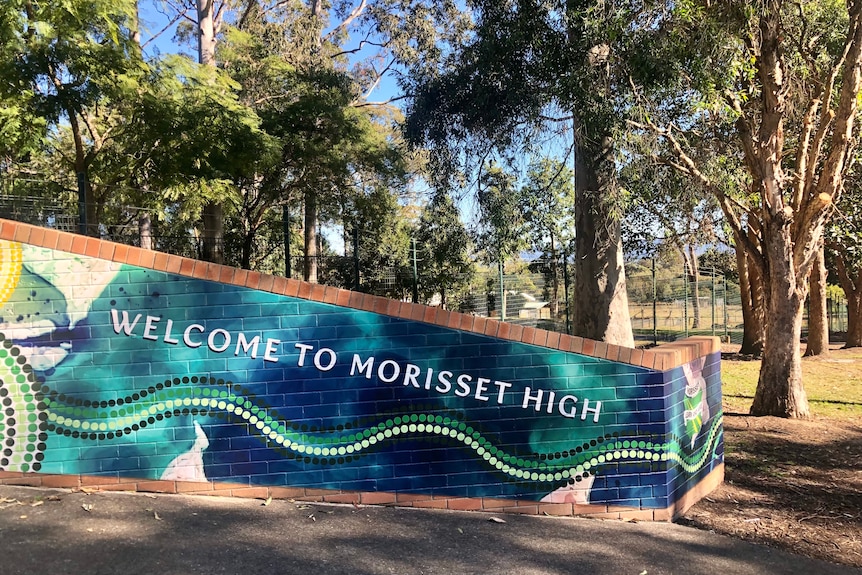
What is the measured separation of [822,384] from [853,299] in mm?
10624

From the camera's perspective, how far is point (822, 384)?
11.4 metres

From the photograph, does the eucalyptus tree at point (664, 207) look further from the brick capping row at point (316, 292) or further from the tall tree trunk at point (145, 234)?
the tall tree trunk at point (145, 234)

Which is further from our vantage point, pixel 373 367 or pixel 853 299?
pixel 853 299

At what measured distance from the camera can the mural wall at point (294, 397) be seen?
4.38 metres

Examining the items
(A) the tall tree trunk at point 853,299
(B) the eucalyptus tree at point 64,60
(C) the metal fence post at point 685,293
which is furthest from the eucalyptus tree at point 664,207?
(B) the eucalyptus tree at point 64,60

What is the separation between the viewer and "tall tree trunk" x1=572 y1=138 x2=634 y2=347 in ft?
24.8

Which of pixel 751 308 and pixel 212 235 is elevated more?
pixel 212 235

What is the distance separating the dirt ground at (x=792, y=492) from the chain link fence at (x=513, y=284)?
621 cm

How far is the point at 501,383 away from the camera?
4.48 meters

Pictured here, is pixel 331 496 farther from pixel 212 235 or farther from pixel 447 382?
pixel 212 235

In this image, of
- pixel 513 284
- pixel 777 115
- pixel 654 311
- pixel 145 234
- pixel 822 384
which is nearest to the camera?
pixel 777 115

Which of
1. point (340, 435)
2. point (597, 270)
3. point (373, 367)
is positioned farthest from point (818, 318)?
point (340, 435)

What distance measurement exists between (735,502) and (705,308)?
1795cm

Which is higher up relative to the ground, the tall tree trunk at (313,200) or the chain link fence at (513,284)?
the tall tree trunk at (313,200)
